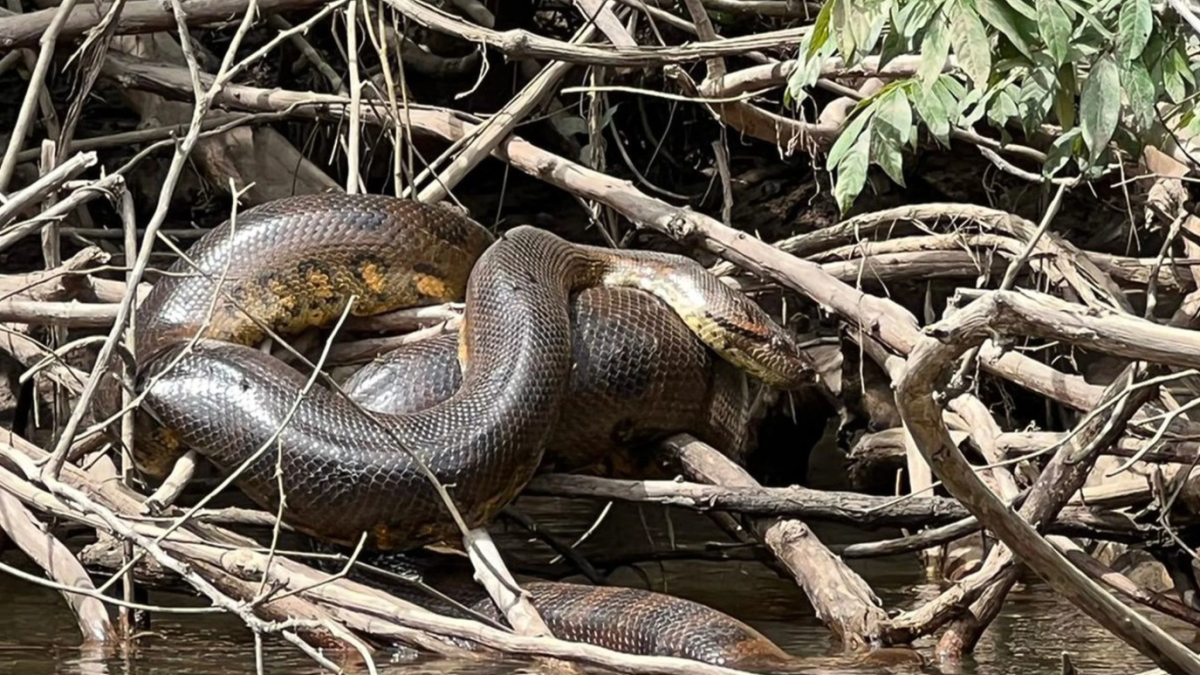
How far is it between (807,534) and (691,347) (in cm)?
105

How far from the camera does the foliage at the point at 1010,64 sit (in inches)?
139

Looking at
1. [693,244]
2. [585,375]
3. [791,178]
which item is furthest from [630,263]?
[791,178]

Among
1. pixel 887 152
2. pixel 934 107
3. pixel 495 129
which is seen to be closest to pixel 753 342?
pixel 495 129

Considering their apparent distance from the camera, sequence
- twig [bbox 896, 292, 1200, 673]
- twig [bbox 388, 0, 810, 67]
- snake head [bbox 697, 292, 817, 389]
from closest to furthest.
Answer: twig [bbox 896, 292, 1200, 673], snake head [bbox 697, 292, 817, 389], twig [bbox 388, 0, 810, 67]

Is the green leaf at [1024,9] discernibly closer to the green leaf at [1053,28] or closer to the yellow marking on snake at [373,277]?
the green leaf at [1053,28]

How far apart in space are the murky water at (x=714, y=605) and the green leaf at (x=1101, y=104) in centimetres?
189

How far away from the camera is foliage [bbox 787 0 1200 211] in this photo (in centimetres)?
352

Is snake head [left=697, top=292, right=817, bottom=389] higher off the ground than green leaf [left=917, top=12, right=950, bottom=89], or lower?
lower

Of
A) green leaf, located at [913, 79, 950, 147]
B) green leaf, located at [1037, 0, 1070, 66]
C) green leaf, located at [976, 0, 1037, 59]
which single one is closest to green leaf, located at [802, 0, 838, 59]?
green leaf, located at [913, 79, 950, 147]

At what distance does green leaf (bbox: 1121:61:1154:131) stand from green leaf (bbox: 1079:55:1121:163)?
0.03 meters

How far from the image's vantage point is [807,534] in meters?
5.51

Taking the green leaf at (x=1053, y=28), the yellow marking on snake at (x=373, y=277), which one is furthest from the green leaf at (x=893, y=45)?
the yellow marking on snake at (x=373, y=277)

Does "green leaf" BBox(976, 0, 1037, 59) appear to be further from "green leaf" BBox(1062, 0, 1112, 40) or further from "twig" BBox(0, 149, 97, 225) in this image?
"twig" BBox(0, 149, 97, 225)

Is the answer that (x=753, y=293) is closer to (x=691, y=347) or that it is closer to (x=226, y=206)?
(x=691, y=347)
